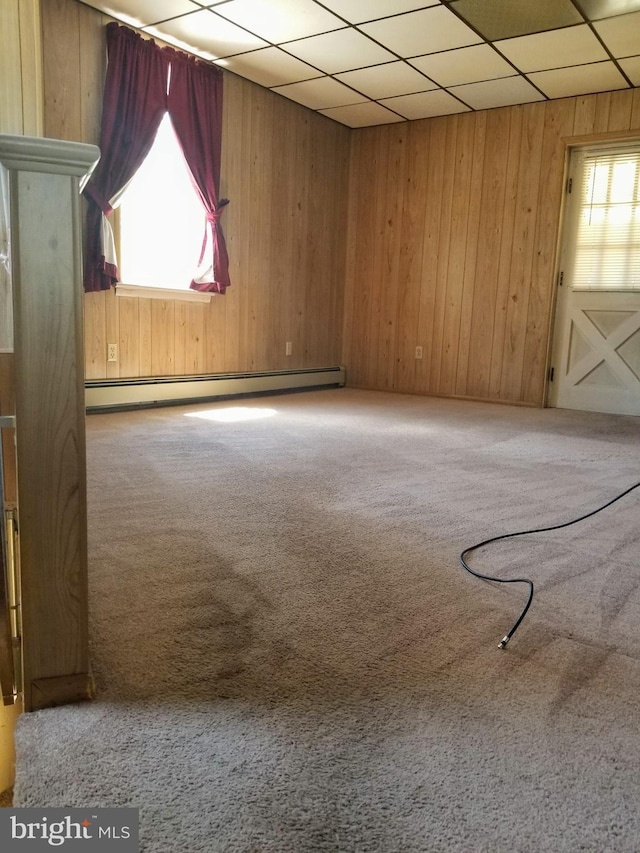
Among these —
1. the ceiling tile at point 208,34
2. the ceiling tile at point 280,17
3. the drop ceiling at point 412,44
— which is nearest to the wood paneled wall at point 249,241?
the drop ceiling at point 412,44

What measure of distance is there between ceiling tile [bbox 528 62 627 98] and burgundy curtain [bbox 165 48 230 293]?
7.25 feet

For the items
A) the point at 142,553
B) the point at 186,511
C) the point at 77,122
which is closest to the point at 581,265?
the point at 77,122

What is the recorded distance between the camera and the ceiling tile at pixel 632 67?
13.5 feet

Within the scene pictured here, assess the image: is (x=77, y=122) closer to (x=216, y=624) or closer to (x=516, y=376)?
(x=216, y=624)

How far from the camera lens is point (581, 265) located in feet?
16.6

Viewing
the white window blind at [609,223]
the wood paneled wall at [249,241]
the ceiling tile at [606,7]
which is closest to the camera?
the ceiling tile at [606,7]

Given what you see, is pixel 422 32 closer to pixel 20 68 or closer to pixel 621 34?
pixel 621 34

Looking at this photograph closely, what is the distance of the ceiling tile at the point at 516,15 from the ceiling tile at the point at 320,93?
1314 mm

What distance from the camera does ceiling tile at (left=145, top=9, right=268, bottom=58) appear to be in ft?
12.5

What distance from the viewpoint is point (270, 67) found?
4.49 metres

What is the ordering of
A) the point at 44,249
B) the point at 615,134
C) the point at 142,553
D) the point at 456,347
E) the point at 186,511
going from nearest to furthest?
the point at 44,249 < the point at 142,553 < the point at 186,511 < the point at 615,134 < the point at 456,347

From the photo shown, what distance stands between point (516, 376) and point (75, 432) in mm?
4774

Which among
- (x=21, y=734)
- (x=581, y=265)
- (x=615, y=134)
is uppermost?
(x=615, y=134)

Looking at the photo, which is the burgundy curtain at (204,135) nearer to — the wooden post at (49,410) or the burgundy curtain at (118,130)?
the burgundy curtain at (118,130)
